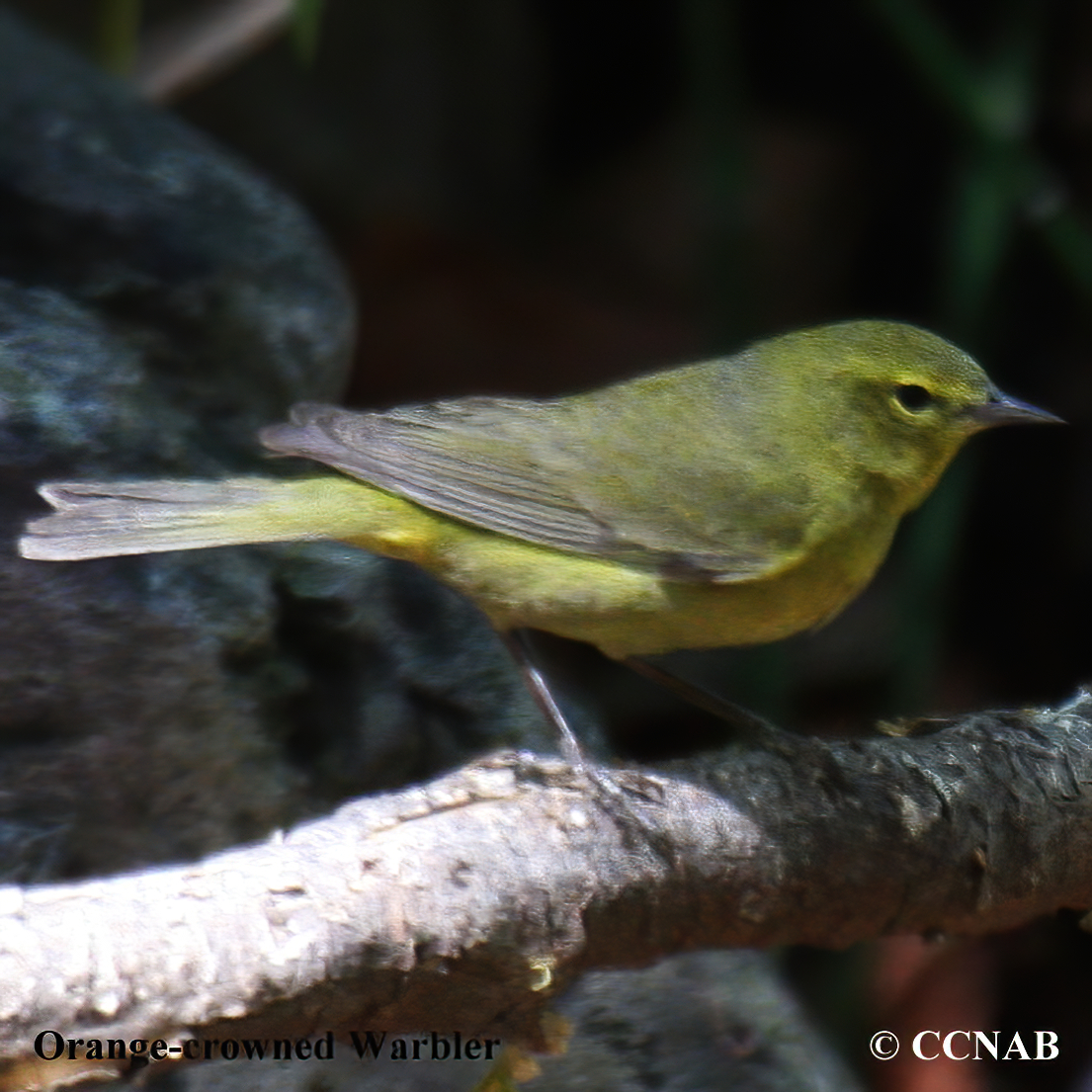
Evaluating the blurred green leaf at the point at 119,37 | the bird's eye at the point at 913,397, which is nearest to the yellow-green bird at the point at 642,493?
the bird's eye at the point at 913,397

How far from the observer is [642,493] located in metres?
2.43

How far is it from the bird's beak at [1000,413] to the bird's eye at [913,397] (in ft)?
0.24

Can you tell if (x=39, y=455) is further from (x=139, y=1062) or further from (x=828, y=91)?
(x=828, y=91)

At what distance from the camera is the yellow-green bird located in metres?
2.26

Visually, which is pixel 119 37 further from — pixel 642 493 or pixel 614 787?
pixel 614 787

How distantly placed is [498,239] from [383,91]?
703 millimetres

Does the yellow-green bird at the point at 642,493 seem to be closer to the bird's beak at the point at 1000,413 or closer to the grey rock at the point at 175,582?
the bird's beak at the point at 1000,413

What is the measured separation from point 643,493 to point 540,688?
384 millimetres

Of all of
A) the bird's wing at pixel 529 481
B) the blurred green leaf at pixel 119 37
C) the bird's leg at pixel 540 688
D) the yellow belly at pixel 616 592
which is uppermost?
the blurred green leaf at pixel 119 37

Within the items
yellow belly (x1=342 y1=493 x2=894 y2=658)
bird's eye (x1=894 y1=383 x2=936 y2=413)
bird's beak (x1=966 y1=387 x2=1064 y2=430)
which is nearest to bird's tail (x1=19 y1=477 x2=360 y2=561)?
yellow belly (x1=342 y1=493 x2=894 y2=658)

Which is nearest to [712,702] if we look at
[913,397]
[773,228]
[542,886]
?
[913,397]

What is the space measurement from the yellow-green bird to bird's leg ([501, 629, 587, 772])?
0.05 meters

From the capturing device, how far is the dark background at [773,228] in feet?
12.8

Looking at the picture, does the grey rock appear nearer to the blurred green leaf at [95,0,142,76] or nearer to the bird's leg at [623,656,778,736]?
the bird's leg at [623,656,778,736]
